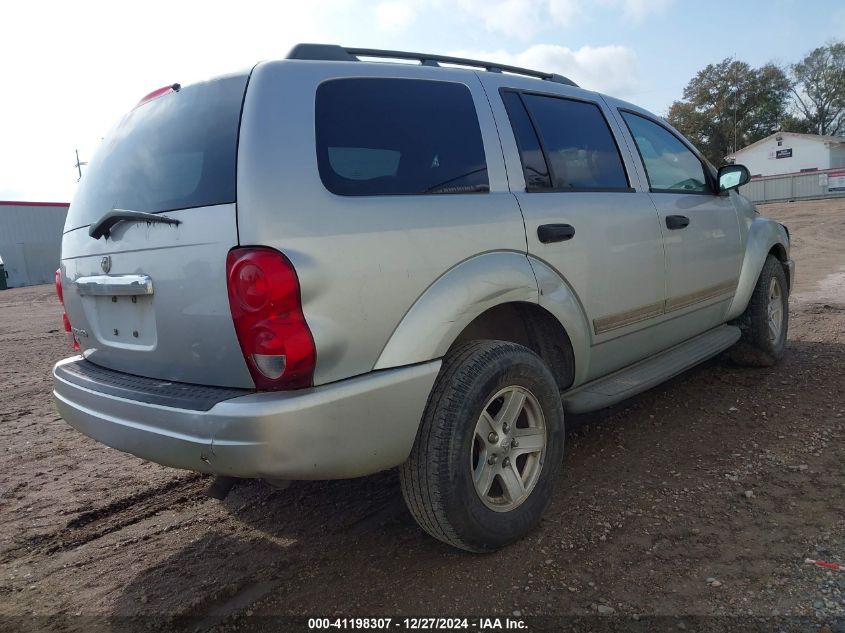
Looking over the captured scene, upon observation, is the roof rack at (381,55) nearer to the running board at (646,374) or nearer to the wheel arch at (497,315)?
the wheel arch at (497,315)

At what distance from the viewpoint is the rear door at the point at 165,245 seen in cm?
216

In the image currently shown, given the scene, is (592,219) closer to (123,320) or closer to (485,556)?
(485,556)

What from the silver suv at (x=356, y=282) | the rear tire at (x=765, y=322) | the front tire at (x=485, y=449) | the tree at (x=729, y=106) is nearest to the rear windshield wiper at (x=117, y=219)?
the silver suv at (x=356, y=282)

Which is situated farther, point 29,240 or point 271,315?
point 29,240

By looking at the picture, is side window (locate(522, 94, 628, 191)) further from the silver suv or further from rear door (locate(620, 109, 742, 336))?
rear door (locate(620, 109, 742, 336))

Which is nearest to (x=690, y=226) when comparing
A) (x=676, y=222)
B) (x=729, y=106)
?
(x=676, y=222)

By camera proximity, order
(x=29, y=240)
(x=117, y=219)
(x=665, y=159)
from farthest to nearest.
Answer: (x=29, y=240) < (x=665, y=159) < (x=117, y=219)

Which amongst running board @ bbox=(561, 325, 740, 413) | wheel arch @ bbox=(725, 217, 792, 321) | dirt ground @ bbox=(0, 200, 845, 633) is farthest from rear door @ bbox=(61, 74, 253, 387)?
wheel arch @ bbox=(725, 217, 792, 321)

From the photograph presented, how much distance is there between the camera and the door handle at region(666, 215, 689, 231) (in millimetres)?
3686

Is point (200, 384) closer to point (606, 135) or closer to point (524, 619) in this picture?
point (524, 619)

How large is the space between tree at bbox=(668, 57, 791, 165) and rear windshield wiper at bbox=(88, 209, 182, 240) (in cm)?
6159

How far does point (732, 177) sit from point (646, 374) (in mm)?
1741

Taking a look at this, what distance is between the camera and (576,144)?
3344 mm

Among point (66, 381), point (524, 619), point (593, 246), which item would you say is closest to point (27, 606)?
point (66, 381)
